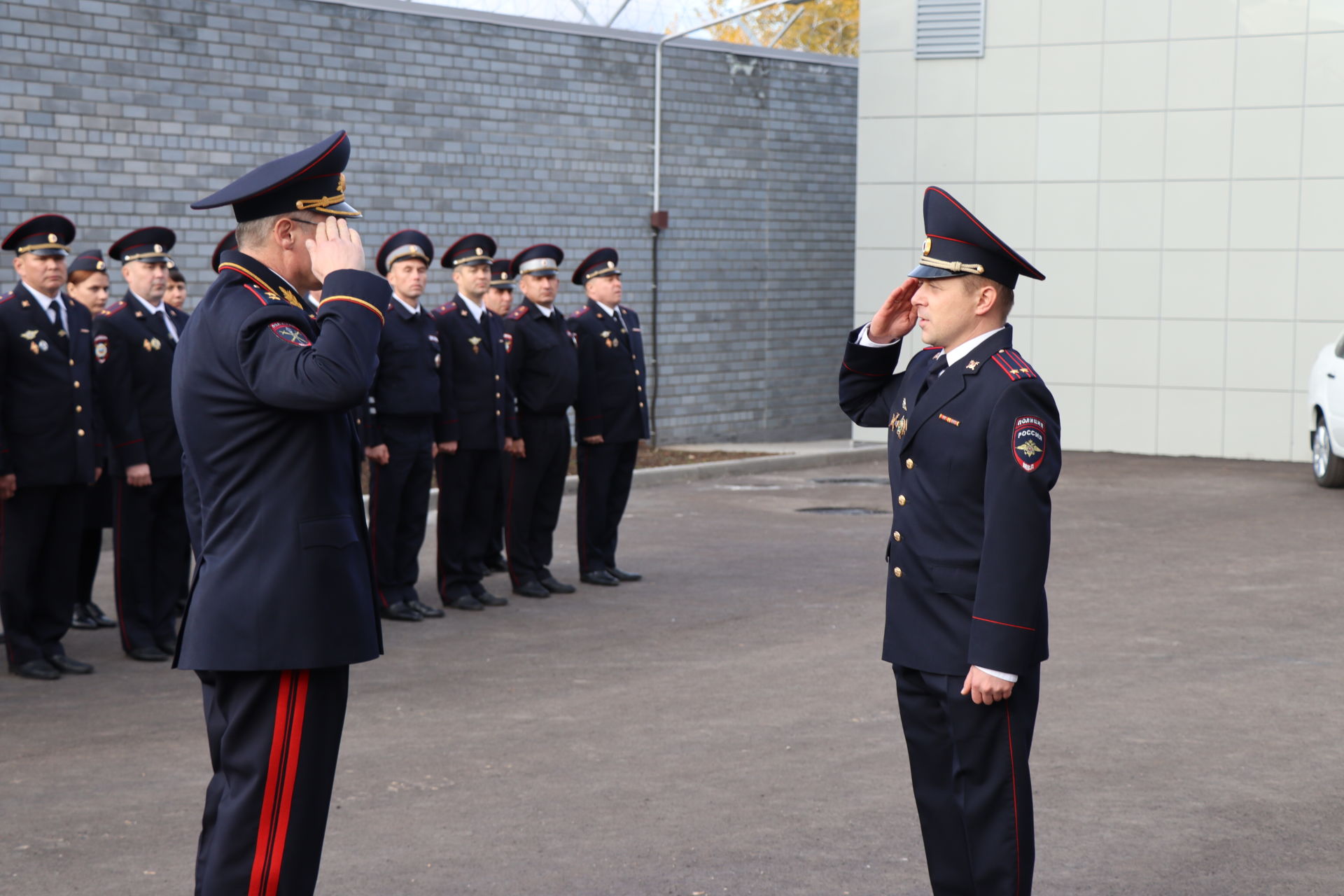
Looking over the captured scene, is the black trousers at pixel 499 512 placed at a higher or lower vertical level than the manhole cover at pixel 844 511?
higher

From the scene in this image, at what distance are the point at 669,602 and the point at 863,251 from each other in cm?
1192

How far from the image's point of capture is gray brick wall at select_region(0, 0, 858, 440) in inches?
557

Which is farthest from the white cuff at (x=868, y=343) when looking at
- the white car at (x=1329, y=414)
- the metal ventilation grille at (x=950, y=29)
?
the metal ventilation grille at (x=950, y=29)

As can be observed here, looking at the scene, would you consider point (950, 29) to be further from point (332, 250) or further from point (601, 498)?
point (332, 250)

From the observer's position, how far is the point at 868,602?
9.92 meters

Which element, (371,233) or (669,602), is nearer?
(669,602)

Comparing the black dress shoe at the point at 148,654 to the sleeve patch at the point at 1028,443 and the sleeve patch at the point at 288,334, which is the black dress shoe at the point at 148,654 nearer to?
the sleeve patch at the point at 288,334

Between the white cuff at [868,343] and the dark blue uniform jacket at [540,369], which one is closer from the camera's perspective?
the white cuff at [868,343]

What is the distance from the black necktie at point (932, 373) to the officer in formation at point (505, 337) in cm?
676

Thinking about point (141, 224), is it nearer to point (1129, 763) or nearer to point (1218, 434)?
point (1129, 763)

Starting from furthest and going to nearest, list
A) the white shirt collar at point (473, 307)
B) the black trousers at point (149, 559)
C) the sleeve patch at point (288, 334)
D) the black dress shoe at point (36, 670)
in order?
the white shirt collar at point (473, 307) → the black trousers at point (149, 559) → the black dress shoe at point (36, 670) → the sleeve patch at point (288, 334)

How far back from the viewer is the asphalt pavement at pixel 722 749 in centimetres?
514

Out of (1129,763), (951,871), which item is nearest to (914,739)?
(951,871)

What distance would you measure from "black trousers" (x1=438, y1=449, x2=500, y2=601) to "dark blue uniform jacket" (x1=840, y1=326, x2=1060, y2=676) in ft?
19.8
